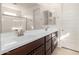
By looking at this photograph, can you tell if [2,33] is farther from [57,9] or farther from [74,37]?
[74,37]

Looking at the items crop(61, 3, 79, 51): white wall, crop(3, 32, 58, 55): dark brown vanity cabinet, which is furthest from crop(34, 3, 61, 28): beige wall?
crop(3, 32, 58, 55): dark brown vanity cabinet

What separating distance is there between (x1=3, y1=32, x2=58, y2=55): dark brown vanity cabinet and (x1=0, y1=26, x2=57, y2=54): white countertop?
0.19ft

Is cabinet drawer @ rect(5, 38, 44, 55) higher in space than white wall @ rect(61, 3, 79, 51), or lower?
lower

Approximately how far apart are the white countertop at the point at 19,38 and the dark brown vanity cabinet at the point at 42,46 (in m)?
0.06

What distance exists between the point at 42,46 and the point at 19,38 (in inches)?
15.7

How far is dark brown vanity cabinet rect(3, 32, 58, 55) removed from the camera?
1.43 m

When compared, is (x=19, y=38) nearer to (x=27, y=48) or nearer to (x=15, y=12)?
(x=27, y=48)

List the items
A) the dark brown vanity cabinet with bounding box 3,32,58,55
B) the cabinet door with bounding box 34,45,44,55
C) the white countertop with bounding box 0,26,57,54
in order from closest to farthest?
the white countertop with bounding box 0,26,57,54 < the dark brown vanity cabinet with bounding box 3,32,58,55 < the cabinet door with bounding box 34,45,44,55

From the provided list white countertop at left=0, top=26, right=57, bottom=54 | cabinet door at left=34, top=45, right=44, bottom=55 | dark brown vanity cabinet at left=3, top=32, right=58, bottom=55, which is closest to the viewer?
white countertop at left=0, top=26, right=57, bottom=54

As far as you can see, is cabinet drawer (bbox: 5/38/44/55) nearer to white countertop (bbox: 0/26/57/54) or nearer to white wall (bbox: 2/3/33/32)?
white countertop (bbox: 0/26/57/54)

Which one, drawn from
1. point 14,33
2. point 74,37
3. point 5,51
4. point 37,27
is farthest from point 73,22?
point 5,51

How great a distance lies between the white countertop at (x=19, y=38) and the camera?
1266 millimetres

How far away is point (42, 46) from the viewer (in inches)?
65.3

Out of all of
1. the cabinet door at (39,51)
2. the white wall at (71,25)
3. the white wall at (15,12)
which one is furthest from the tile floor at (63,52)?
the white wall at (15,12)
